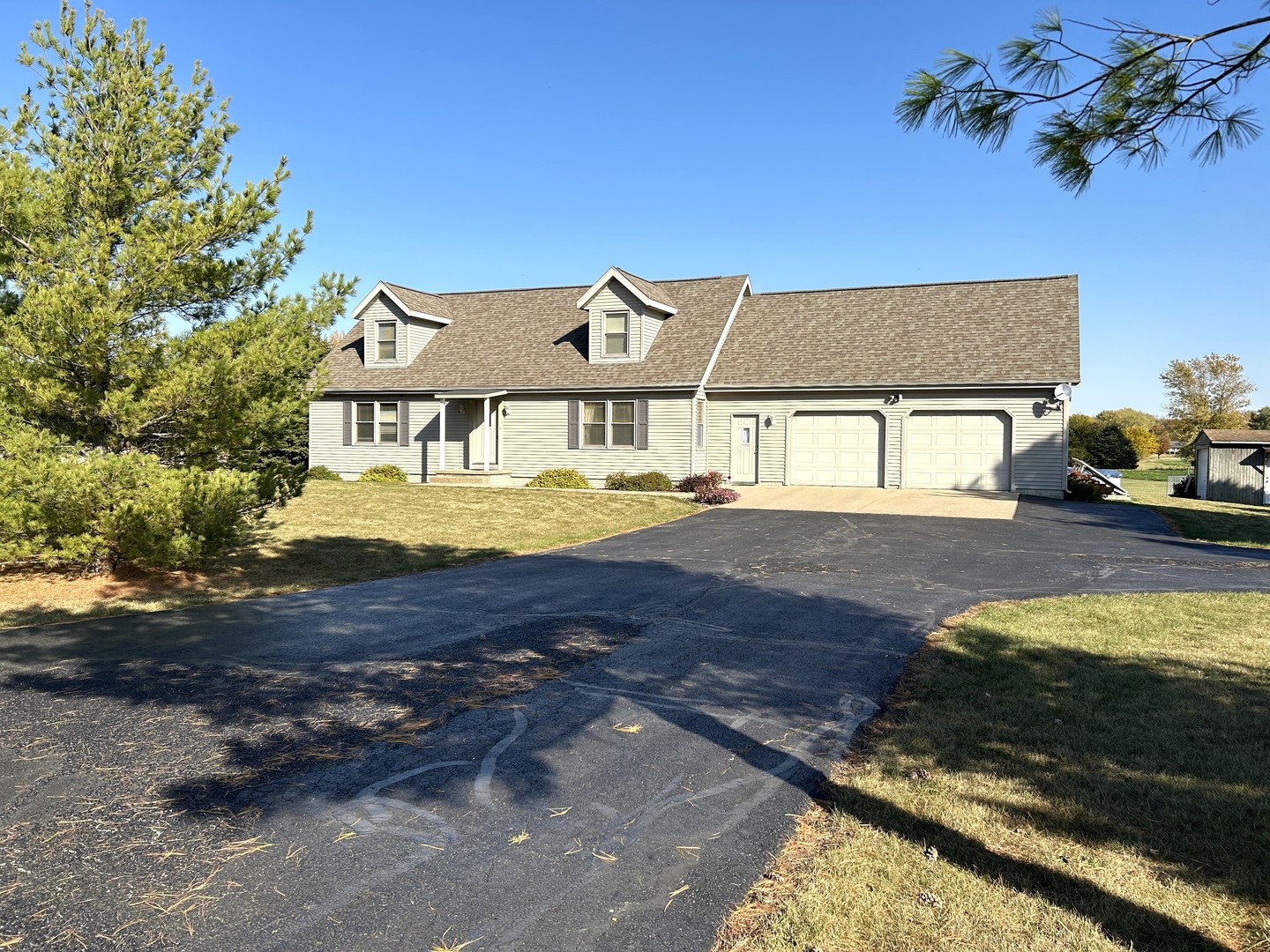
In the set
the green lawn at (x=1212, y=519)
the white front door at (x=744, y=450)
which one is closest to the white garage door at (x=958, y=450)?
the green lawn at (x=1212, y=519)

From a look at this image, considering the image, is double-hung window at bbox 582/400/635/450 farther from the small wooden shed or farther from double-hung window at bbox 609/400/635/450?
the small wooden shed

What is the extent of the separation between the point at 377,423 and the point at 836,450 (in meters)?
15.5

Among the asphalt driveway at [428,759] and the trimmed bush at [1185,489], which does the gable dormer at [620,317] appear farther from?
the trimmed bush at [1185,489]

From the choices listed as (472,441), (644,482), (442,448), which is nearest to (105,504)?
(644,482)

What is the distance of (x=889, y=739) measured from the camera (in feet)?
16.4

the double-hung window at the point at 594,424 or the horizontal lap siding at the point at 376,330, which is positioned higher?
the horizontal lap siding at the point at 376,330

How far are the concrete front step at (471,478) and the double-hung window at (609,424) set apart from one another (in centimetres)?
290

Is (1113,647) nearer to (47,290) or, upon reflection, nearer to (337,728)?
(337,728)

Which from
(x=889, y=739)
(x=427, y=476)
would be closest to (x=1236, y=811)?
(x=889, y=739)

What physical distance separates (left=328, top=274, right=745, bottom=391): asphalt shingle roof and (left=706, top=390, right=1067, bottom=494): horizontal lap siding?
226 centimetres

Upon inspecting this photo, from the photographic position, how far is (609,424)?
2616 centimetres

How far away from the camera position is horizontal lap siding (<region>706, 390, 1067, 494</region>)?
23000 mm

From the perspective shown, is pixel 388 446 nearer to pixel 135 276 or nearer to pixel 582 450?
pixel 582 450

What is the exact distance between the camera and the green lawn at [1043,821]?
3062 millimetres
